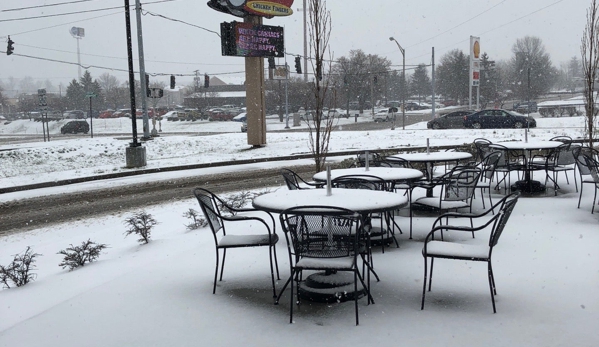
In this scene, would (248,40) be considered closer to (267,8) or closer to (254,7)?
(254,7)

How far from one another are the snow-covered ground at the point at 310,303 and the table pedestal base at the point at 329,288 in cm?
9

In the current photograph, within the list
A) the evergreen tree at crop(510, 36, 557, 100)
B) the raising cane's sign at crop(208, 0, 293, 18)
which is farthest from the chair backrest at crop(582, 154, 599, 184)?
the evergreen tree at crop(510, 36, 557, 100)

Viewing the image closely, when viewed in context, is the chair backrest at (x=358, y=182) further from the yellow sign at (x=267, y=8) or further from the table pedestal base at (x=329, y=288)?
the yellow sign at (x=267, y=8)

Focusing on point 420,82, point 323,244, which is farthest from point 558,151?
point 420,82

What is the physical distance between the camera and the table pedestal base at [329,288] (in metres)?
4.73

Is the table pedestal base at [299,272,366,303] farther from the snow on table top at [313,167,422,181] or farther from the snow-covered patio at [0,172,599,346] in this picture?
the snow on table top at [313,167,422,181]

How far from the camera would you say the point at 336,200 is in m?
4.96

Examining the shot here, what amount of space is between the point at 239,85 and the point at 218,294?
10711cm

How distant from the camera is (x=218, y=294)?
16.6 feet

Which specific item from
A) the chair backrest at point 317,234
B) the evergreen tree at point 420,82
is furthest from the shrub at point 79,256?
the evergreen tree at point 420,82

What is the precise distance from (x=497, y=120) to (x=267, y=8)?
61.2 feet

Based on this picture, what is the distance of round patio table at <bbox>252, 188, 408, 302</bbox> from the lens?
4.71 m

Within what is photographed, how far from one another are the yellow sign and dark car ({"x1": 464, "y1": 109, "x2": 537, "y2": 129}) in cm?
1706

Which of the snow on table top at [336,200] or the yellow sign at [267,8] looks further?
the yellow sign at [267,8]
